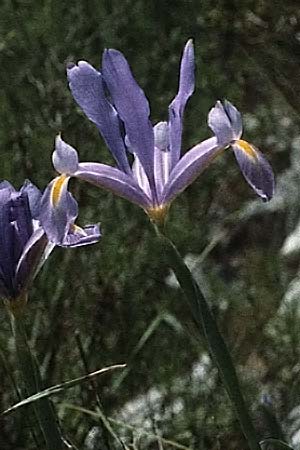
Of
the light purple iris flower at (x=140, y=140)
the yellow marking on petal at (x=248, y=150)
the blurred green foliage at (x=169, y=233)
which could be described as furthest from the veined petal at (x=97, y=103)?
the blurred green foliage at (x=169, y=233)

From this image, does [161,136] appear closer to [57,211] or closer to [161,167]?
[161,167]

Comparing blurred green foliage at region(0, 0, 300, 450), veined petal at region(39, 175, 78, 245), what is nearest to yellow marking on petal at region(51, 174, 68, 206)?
veined petal at region(39, 175, 78, 245)

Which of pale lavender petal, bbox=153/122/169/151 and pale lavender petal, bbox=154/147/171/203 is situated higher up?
pale lavender petal, bbox=153/122/169/151

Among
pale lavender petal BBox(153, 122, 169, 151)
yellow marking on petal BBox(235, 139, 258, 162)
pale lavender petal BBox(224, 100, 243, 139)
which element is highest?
pale lavender petal BBox(224, 100, 243, 139)

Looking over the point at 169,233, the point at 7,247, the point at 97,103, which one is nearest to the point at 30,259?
the point at 7,247

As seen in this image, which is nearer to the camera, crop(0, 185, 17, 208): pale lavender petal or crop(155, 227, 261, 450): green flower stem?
crop(155, 227, 261, 450): green flower stem

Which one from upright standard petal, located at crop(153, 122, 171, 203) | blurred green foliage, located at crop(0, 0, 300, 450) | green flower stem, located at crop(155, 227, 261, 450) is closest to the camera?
green flower stem, located at crop(155, 227, 261, 450)

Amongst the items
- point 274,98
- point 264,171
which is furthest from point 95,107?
point 274,98

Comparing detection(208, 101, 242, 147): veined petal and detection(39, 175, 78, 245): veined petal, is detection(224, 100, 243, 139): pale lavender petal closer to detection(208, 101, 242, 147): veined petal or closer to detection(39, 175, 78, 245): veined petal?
detection(208, 101, 242, 147): veined petal
